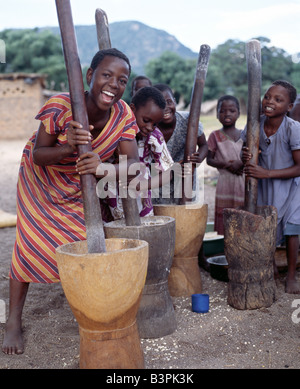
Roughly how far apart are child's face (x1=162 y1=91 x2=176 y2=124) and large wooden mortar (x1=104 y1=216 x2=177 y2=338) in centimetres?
104

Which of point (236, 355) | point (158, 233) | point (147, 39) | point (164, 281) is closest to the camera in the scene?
point (236, 355)

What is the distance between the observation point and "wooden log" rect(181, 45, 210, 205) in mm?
3197

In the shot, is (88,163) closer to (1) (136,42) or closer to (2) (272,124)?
(2) (272,124)

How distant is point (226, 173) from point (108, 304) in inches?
101

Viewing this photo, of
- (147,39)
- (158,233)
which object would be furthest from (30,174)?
(147,39)

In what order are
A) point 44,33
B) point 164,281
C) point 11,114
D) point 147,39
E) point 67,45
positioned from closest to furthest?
point 67,45 < point 164,281 < point 11,114 < point 44,33 < point 147,39

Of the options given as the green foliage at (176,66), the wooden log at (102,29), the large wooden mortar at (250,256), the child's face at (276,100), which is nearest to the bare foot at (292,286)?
the large wooden mortar at (250,256)

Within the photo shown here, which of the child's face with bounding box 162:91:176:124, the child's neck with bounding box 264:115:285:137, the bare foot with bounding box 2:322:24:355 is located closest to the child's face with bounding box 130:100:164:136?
the child's face with bounding box 162:91:176:124

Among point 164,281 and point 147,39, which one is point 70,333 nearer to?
point 164,281

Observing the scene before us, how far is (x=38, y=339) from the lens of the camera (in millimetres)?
2412

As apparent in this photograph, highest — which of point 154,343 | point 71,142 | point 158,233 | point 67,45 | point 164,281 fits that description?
point 67,45

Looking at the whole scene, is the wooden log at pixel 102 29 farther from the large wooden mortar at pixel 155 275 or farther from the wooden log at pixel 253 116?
the large wooden mortar at pixel 155 275

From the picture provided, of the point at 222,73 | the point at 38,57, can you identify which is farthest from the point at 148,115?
the point at 222,73

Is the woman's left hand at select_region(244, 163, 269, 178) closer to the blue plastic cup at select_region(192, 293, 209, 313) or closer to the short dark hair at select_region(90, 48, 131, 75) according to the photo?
the blue plastic cup at select_region(192, 293, 209, 313)
